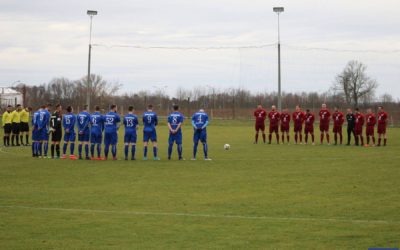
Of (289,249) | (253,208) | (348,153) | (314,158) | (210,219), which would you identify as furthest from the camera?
(348,153)

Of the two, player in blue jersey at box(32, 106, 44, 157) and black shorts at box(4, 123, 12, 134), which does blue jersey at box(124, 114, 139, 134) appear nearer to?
player in blue jersey at box(32, 106, 44, 157)

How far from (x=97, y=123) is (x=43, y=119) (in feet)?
7.79

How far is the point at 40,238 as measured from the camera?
34.4 feet

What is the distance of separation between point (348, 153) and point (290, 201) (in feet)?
50.6

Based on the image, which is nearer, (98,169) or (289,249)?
(289,249)

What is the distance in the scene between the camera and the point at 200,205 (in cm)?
1381

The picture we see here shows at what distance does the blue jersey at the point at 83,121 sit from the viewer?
25.5 m

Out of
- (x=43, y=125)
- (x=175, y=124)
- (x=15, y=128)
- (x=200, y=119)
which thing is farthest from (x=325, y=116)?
(x=15, y=128)

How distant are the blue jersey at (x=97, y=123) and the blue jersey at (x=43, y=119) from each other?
78.1 inches

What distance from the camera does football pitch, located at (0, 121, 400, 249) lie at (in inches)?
408

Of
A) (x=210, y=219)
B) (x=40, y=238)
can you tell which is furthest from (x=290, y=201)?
(x=40, y=238)

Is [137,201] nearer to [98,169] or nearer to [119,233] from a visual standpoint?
[119,233]

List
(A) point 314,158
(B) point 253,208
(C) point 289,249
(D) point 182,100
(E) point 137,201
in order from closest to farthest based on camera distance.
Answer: (C) point 289,249
(B) point 253,208
(E) point 137,201
(A) point 314,158
(D) point 182,100

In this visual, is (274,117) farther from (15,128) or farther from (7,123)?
(7,123)
